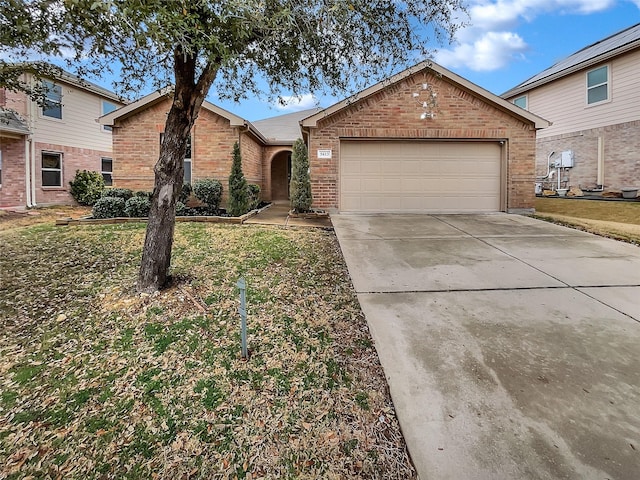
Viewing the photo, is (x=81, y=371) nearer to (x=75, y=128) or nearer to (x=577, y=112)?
(x=75, y=128)

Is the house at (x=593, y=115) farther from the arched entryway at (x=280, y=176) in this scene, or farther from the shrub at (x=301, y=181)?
the arched entryway at (x=280, y=176)

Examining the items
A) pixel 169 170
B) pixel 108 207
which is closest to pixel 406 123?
pixel 169 170

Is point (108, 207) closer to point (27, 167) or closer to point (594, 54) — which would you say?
point (27, 167)

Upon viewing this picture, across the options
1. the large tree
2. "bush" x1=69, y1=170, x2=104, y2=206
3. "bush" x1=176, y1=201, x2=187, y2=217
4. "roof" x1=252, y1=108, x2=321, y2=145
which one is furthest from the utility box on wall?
"bush" x1=69, y1=170, x2=104, y2=206

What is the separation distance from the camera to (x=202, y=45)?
11.2 feet

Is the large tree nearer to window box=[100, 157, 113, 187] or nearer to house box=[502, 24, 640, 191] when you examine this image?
house box=[502, 24, 640, 191]

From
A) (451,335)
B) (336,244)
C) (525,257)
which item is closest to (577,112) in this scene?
(525,257)

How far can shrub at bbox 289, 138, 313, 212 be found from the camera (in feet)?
33.9

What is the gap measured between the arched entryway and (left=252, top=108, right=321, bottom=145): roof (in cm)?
130

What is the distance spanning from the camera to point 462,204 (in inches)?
444

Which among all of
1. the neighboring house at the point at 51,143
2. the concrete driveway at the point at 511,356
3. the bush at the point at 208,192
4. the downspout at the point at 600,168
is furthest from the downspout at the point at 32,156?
the downspout at the point at 600,168

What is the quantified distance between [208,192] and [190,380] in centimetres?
871

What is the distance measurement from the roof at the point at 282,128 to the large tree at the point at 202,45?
1054 centimetres

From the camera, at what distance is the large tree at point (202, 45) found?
3.43 m
